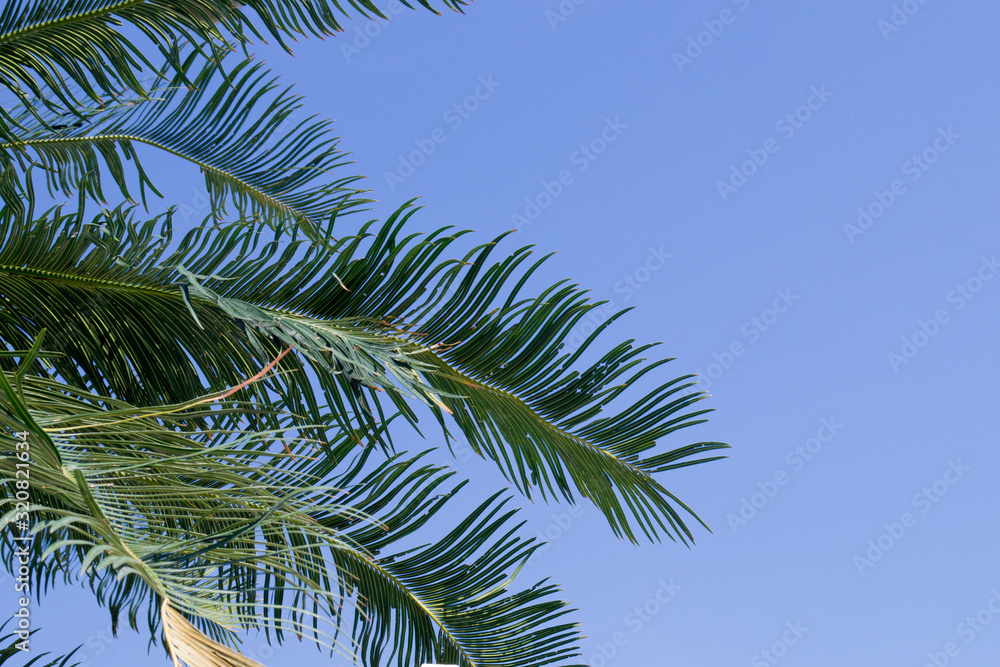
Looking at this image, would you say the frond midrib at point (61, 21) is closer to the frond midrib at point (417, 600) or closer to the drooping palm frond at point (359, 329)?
the drooping palm frond at point (359, 329)

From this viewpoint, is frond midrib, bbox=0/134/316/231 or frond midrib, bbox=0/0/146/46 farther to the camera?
frond midrib, bbox=0/134/316/231

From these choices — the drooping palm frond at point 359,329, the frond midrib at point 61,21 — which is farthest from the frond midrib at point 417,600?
the frond midrib at point 61,21

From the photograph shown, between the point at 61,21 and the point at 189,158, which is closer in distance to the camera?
the point at 61,21

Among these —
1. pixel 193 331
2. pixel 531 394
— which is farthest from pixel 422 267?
pixel 193 331

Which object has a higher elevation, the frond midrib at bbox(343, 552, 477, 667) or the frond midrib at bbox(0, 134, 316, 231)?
the frond midrib at bbox(0, 134, 316, 231)

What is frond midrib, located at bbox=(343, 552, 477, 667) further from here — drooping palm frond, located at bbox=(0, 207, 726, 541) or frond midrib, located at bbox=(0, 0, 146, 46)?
frond midrib, located at bbox=(0, 0, 146, 46)

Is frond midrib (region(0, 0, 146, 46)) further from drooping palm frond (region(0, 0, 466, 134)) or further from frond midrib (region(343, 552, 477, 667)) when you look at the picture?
frond midrib (region(343, 552, 477, 667))

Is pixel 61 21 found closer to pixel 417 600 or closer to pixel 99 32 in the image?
pixel 99 32

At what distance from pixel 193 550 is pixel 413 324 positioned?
0.97 metres

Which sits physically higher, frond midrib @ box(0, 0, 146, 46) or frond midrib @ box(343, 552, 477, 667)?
frond midrib @ box(0, 0, 146, 46)

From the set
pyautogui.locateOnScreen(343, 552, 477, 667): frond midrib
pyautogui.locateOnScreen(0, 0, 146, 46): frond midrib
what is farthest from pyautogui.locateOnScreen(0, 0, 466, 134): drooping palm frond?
pyautogui.locateOnScreen(343, 552, 477, 667): frond midrib

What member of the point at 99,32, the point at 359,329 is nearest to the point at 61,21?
the point at 99,32

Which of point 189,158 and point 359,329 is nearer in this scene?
point 359,329

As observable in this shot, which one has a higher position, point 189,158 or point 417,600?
point 189,158
